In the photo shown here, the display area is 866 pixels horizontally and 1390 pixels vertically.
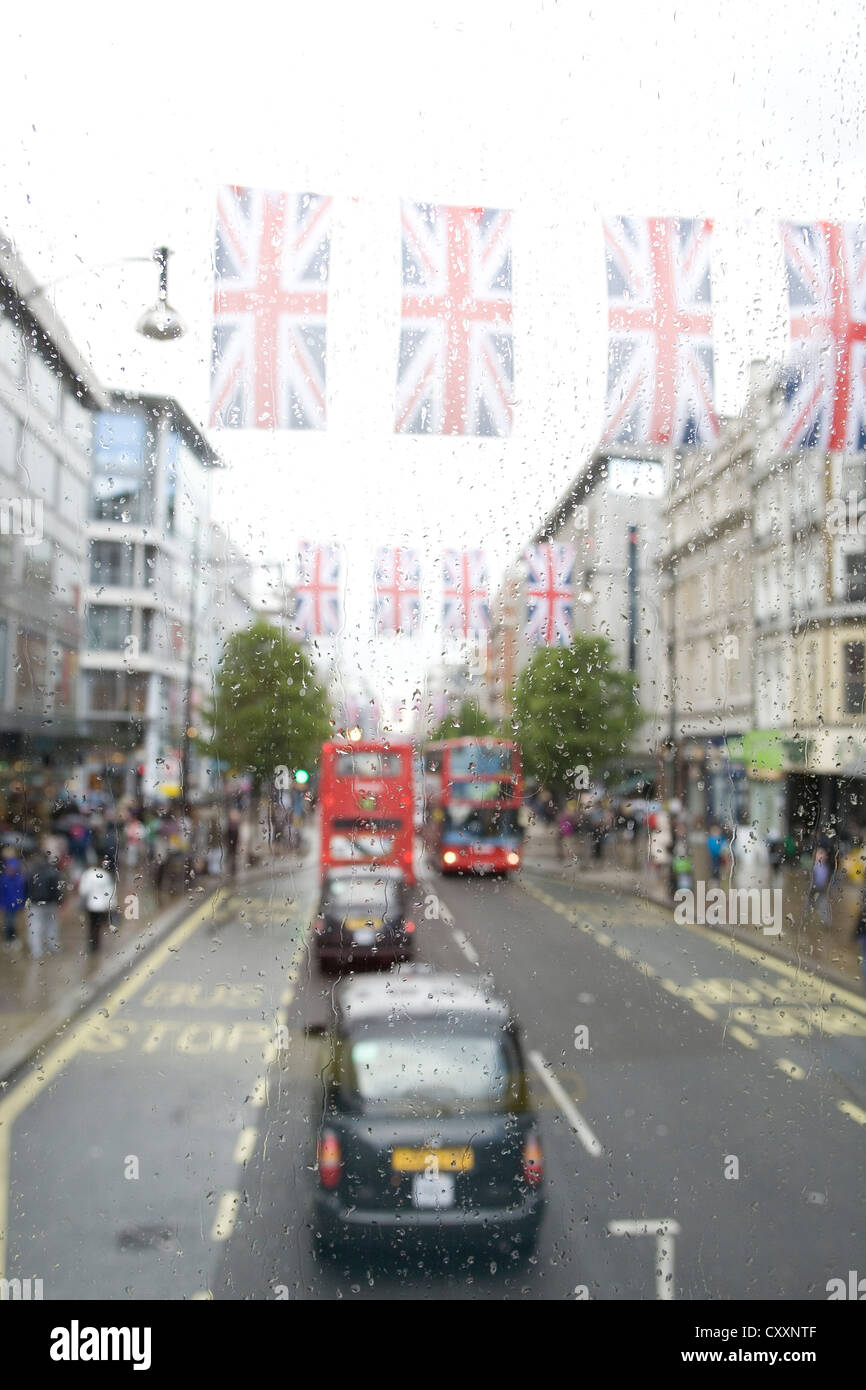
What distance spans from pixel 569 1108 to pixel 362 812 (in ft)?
2.64

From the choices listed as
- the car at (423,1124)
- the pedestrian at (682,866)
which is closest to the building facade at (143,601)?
the car at (423,1124)

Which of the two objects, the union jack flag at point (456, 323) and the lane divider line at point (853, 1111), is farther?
the union jack flag at point (456, 323)

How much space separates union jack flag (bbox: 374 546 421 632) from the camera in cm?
202

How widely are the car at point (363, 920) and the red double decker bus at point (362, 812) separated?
3 centimetres

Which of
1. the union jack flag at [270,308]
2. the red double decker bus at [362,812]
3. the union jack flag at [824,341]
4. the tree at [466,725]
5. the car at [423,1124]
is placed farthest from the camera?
the union jack flag at [824,341]

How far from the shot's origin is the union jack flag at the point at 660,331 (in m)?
2.28

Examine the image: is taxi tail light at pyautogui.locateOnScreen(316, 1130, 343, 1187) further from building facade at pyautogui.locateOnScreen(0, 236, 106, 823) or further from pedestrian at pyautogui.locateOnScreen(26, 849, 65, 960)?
building facade at pyautogui.locateOnScreen(0, 236, 106, 823)

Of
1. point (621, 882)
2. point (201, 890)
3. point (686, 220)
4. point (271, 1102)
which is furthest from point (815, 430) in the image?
point (271, 1102)

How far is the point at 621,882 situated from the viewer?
2.02 metres

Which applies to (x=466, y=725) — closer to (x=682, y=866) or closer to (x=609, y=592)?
(x=609, y=592)

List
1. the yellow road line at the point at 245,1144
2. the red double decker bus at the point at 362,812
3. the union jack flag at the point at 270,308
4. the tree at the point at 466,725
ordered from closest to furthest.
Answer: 1. the yellow road line at the point at 245,1144
2. the red double decker bus at the point at 362,812
3. the tree at the point at 466,725
4. the union jack flag at the point at 270,308

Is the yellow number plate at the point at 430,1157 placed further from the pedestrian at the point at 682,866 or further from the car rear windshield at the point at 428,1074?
the pedestrian at the point at 682,866
